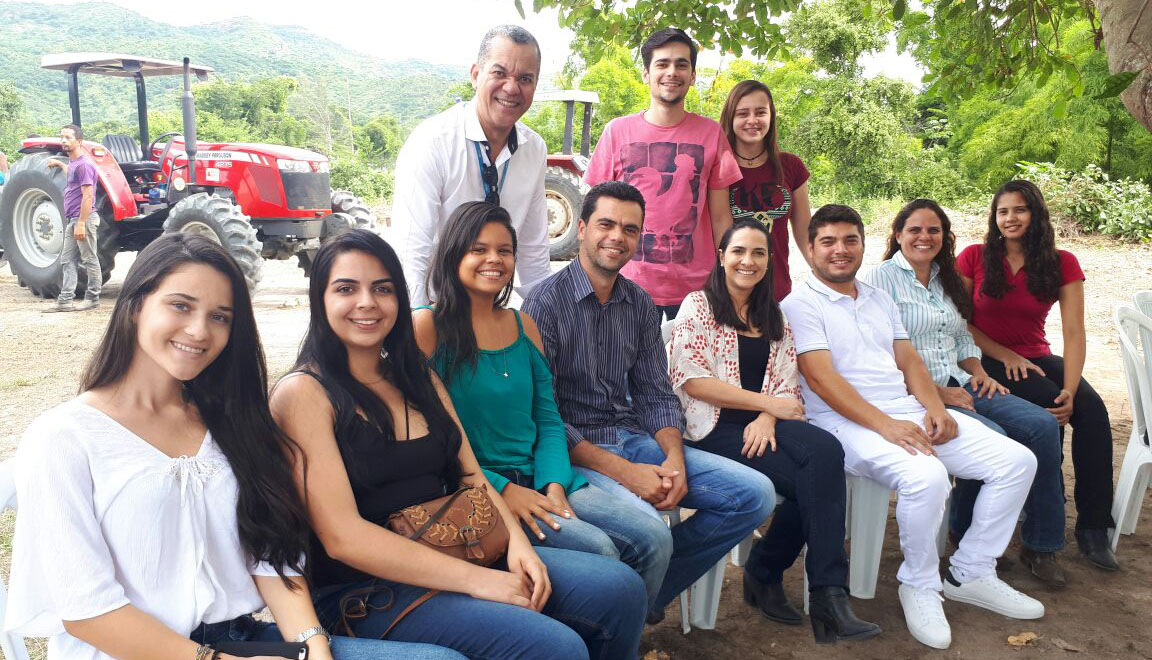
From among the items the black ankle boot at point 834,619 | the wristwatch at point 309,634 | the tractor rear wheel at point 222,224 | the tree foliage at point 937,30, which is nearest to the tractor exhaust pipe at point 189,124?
the tractor rear wheel at point 222,224

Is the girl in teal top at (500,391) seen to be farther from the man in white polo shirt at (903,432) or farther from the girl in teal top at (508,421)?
the man in white polo shirt at (903,432)

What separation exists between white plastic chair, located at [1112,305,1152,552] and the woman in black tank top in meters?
2.52

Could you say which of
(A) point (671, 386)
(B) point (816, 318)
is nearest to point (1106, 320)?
(B) point (816, 318)

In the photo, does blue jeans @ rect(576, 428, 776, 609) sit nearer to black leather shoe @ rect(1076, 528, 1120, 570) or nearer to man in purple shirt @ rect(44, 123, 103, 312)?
black leather shoe @ rect(1076, 528, 1120, 570)

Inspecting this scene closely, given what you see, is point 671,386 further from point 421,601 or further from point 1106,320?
point 1106,320

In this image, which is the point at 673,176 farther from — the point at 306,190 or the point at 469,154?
the point at 306,190

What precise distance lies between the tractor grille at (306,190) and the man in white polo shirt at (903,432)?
7559mm

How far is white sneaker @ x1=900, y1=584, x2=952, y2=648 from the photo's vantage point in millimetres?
2846

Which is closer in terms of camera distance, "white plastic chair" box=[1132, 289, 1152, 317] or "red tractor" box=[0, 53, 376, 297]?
"white plastic chair" box=[1132, 289, 1152, 317]

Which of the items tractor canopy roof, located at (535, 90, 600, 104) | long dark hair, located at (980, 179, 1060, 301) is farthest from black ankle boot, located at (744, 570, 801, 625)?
tractor canopy roof, located at (535, 90, 600, 104)

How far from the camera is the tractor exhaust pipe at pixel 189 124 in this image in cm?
891

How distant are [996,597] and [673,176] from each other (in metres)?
1.99

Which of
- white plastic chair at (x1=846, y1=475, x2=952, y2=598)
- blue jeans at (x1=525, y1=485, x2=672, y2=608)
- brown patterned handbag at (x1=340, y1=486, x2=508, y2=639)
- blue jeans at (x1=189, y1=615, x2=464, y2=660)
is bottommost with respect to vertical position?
white plastic chair at (x1=846, y1=475, x2=952, y2=598)

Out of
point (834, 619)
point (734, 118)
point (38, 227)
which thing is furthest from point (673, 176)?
point (38, 227)
